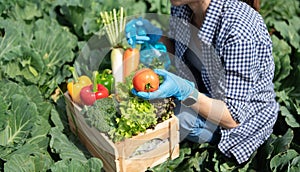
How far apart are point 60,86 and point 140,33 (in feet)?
3.11

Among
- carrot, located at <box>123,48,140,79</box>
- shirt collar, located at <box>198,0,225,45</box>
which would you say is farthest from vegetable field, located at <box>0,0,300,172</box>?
shirt collar, located at <box>198,0,225,45</box>

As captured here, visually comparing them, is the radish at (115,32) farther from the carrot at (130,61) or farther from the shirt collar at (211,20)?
the shirt collar at (211,20)

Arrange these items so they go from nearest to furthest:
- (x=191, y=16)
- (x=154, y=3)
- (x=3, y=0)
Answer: (x=191, y=16)
(x=3, y=0)
(x=154, y=3)

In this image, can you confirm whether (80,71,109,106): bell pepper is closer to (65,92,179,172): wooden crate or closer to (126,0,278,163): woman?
(65,92,179,172): wooden crate

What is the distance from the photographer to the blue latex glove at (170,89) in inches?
110

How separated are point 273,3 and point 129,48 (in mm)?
2133

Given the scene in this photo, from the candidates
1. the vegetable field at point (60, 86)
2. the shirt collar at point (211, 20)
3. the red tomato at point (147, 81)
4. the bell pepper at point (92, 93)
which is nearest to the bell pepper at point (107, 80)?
the bell pepper at point (92, 93)

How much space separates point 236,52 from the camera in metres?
2.89

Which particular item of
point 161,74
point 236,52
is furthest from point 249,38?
point 161,74

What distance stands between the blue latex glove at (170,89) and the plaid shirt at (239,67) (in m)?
0.28

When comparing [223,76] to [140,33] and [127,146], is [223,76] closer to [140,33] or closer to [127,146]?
[127,146]

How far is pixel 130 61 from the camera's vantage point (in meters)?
3.58

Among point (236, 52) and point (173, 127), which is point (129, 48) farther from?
point (236, 52)

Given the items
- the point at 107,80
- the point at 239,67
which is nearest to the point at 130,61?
the point at 107,80
